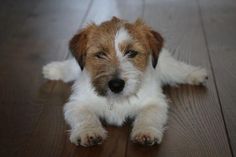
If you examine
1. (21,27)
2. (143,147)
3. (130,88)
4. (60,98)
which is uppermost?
(130,88)

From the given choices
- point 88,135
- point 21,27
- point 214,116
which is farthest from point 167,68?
point 21,27

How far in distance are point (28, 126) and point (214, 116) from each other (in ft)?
2.99

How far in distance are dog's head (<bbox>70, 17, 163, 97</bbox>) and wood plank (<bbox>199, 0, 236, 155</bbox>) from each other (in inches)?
19.4

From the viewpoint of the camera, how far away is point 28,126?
2.35 meters

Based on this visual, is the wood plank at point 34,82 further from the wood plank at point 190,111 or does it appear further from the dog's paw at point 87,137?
the wood plank at point 190,111

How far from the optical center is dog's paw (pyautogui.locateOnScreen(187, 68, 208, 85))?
272cm

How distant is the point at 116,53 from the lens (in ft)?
7.07

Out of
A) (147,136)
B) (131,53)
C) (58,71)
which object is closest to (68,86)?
(58,71)

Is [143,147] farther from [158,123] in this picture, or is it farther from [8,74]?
[8,74]

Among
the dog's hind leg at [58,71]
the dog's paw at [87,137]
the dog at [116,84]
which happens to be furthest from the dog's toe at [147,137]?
the dog's hind leg at [58,71]

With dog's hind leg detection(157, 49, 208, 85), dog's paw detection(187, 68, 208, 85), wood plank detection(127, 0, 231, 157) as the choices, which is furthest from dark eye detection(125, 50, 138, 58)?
dog's paw detection(187, 68, 208, 85)

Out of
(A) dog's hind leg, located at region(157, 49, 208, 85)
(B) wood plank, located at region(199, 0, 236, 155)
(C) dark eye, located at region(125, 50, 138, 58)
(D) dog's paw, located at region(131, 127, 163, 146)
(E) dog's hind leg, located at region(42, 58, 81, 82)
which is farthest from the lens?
(E) dog's hind leg, located at region(42, 58, 81, 82)

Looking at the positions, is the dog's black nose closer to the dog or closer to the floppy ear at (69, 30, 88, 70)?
the dog

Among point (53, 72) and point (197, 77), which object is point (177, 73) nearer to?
point (197, 77)
